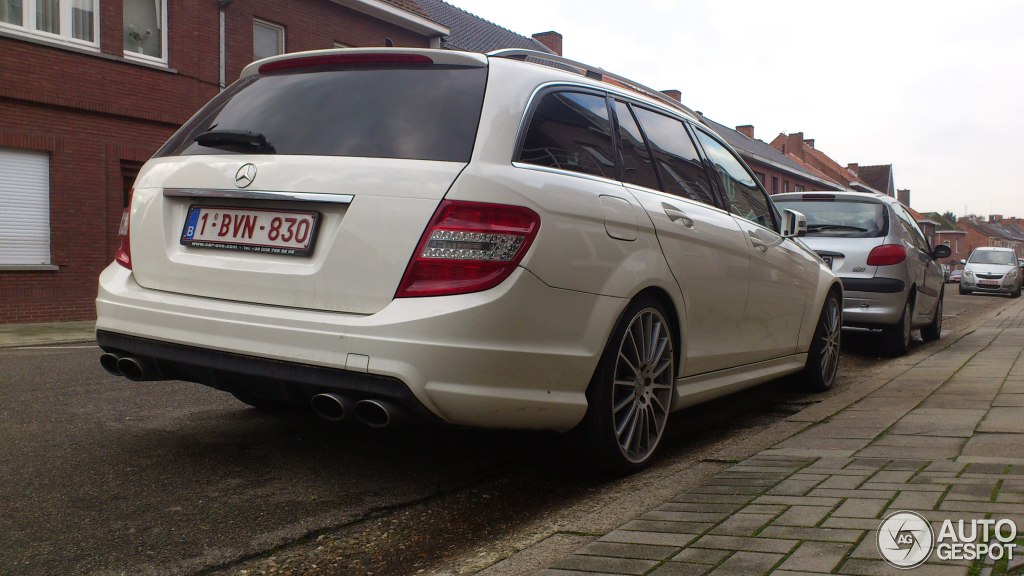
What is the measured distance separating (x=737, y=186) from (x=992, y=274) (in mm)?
30365

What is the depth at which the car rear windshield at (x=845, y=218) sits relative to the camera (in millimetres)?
8781

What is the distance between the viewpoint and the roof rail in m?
3.80

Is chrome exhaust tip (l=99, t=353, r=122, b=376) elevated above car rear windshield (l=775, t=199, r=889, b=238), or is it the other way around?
car rear windshield (l=775, t=199, r=889, b=238)

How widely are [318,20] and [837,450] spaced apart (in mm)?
17423

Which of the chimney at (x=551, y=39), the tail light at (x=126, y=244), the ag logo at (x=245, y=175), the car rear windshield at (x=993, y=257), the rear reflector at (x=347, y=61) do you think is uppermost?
the chimney at (x=551, y=39)

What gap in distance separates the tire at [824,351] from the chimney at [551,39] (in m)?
31.0

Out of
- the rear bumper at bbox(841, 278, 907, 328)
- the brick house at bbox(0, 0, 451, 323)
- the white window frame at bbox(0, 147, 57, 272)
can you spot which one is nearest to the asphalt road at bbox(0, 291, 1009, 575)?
the rear bumper at bbox(841, 278, 907, 328)

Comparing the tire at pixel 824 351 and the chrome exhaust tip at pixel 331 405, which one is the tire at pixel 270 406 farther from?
the tire at pixel 824 351

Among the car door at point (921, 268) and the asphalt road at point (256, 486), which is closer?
the asphalt road at point (256, 486)

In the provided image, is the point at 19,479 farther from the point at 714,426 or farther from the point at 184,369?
the point at 714,426

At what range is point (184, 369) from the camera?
3459mm

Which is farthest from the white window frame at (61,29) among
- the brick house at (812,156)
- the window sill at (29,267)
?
A: the brick house at (812,156)

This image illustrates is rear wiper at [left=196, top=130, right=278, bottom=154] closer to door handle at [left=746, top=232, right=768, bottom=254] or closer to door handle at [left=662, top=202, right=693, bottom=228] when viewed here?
door handle at [left=662, top=202, right=693, bottom=228]

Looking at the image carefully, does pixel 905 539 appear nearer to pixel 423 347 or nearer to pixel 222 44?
pixel 423 347
